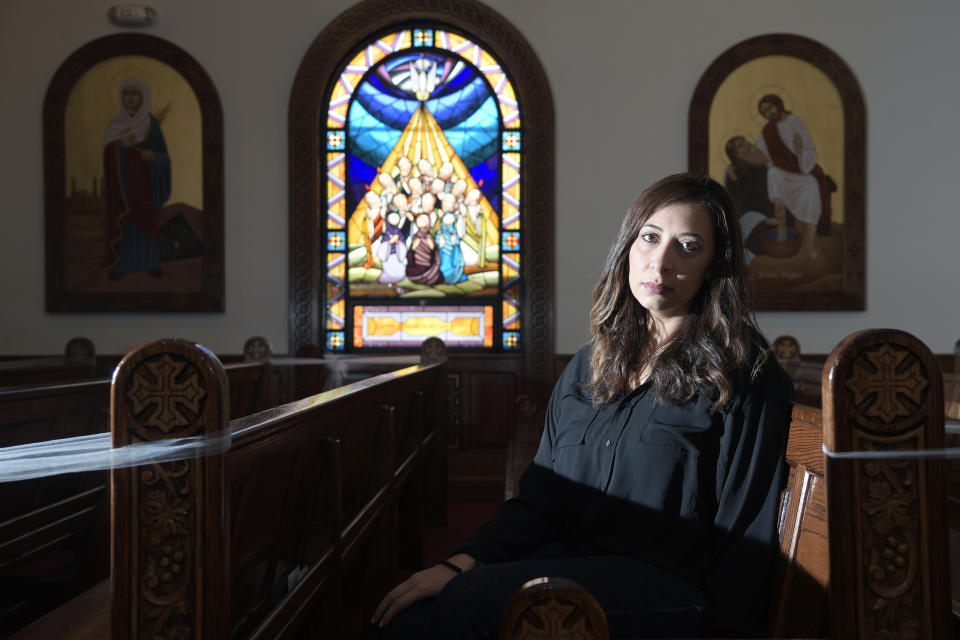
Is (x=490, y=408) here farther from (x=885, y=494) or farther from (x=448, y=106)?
(x=885, y=494)

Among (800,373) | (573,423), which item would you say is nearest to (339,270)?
(800,373)

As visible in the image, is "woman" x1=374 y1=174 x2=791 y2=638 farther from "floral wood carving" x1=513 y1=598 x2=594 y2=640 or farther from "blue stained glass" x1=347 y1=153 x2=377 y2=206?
"blue stained glass" x1=347 y1=153 x2=377 y2=206

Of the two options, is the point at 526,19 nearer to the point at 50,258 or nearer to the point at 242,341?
the point at 242,341

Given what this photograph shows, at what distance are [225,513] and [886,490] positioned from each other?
1.06 meters

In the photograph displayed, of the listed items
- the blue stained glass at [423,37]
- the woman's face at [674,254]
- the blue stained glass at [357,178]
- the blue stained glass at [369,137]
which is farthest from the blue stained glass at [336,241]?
the woman's face at [674,254]

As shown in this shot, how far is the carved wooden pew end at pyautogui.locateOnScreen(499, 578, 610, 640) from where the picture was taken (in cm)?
95

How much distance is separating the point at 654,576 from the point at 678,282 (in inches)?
24.1

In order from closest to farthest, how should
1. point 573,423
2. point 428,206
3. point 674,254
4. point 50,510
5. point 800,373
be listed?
point 674,254, point 573,423, point 50,510, point 800,373, point 428,206

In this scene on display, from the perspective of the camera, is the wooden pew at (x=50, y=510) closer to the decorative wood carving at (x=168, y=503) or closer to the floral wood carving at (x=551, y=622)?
the decorative wood carving at (x=168, y=503)

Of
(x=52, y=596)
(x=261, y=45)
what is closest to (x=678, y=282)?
(x=52, y=596)

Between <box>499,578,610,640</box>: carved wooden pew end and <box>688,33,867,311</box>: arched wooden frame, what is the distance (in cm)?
545

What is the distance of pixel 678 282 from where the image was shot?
1.54 metres

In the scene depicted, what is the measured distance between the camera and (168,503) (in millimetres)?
1165

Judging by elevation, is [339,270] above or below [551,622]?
above
